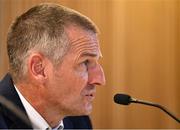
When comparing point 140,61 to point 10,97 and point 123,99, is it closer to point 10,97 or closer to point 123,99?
point 123,99

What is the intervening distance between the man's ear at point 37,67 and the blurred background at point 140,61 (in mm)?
1118

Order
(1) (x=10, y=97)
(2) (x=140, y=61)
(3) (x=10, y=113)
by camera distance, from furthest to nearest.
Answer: (2) (x=140, y=61) < (1) (x=10, y=97) < (3) (x=10, y=113)

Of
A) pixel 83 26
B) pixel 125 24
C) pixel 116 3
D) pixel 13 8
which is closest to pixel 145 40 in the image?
pixel 125 24

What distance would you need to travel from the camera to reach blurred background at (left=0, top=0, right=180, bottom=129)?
86.3 inches

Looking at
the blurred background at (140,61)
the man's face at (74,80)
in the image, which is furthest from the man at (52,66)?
the blurred background at (140,61)

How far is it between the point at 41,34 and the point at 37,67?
10cm

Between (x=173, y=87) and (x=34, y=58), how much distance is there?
49.6 inches

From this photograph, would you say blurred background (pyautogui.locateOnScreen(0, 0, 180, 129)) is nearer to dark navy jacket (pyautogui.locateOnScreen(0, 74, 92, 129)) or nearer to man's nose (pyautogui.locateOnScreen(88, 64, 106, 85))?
dark navy jacket (pyautogui.locateOnScreen(0, 74, 92, 129))

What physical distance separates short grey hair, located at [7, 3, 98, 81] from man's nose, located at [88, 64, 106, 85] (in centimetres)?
11

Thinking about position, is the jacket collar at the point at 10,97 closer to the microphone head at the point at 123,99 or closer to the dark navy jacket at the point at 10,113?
the dark navy jacket at the point at 10,113

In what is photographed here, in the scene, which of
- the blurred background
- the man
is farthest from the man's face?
the blurred background

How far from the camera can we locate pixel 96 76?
1146mm

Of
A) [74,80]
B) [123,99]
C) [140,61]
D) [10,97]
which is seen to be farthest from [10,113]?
[140,61]

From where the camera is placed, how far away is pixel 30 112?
1126mm
